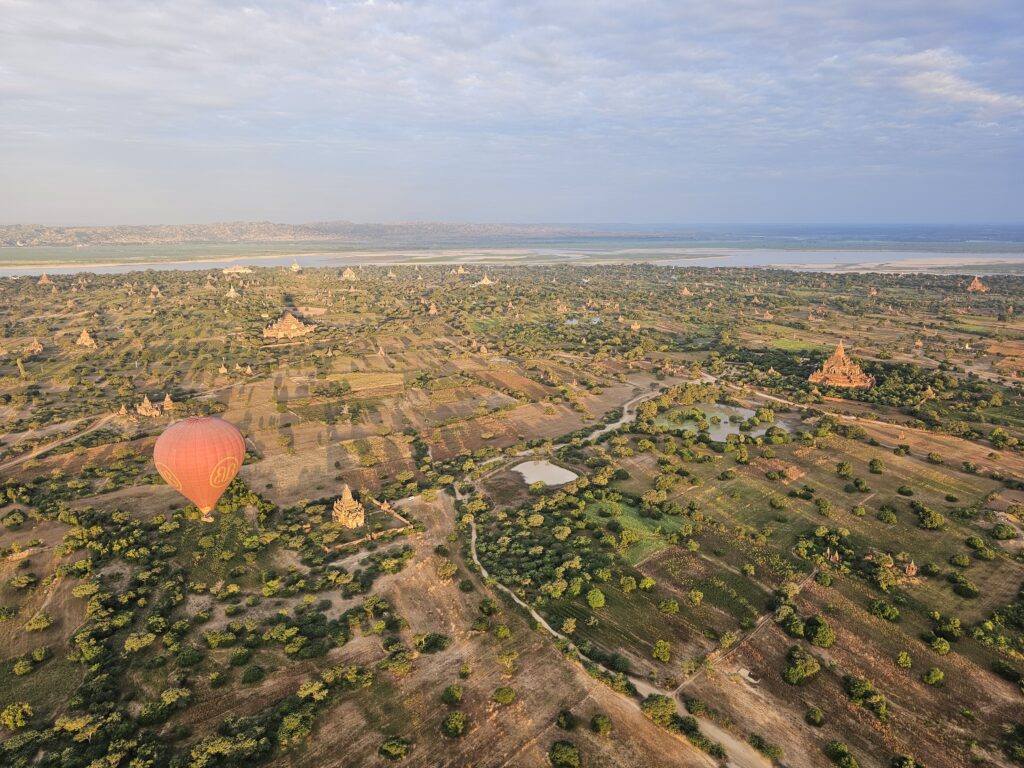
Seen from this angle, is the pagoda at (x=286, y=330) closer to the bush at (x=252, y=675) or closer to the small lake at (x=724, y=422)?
the small lake at (x=724, y=422)

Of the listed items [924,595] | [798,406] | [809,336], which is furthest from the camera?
[809,336]

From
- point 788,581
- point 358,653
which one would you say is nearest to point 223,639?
point 358,653

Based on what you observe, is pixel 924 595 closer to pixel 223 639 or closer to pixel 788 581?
pixel 788 581

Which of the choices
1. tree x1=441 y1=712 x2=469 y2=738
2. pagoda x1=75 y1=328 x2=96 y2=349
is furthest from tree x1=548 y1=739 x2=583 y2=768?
pagoda x1=75 y1=328 x2=96 y2=349

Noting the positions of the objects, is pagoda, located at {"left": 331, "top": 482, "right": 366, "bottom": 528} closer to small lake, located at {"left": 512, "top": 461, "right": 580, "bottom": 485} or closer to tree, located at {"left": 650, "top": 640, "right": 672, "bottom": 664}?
small lake, located at {"left": 512, "top": 461, "right": 580, "bottom": 485}

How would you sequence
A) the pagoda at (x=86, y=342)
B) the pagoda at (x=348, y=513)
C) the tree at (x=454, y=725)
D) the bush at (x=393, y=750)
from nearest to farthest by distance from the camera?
the bush at (x=393, y=750) < the tree at (x=454, y=725) < the pagoda at (x=348, y=513) < the pagoda at (x=86, y=342)

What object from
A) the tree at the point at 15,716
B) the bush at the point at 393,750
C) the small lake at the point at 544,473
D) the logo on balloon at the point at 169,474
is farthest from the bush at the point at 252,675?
the small lake at the point at 544,473

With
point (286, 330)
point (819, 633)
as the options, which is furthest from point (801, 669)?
point (286, 330)
